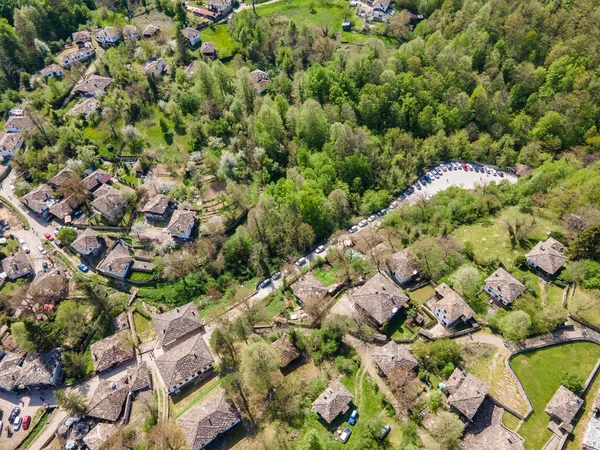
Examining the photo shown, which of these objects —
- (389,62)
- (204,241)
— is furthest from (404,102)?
(204,241)

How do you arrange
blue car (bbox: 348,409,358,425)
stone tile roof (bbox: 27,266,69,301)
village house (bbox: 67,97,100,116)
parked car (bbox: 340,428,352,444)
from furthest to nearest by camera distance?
village house (bbox: 67,97,100,116) < stone tile roof (bbox: 27,266,69,301) < blue car (bbox: 348,409,358,425) < parked car (bbox: 340,428,352,444)

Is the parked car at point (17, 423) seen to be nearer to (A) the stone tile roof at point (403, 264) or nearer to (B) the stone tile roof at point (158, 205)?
(B) the stone tile roof at point (158, 205)

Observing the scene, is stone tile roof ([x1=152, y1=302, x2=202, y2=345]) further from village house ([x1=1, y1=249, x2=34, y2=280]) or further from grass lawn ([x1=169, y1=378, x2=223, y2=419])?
village house ([x1=1, y1=249, x2=34, y2=280])

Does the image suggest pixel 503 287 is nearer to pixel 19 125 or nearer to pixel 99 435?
pixel 99 435

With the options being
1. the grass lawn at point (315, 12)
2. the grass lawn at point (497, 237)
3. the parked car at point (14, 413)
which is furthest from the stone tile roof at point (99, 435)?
the grass lawn at point (315, 12)

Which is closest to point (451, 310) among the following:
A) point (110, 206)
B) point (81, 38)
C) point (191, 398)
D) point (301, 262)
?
point (301, 262)

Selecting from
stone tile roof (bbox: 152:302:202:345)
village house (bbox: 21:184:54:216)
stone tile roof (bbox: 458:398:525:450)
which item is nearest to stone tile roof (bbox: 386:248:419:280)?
stone tile roof (bbox: 458:398:525:450)
